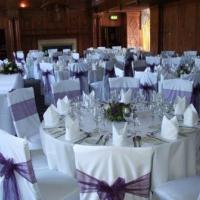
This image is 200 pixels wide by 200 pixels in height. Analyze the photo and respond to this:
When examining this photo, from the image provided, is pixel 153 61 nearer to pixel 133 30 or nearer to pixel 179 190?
pixel 179 190

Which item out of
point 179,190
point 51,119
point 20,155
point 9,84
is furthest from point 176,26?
point 20,155

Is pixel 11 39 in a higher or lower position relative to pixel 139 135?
higher

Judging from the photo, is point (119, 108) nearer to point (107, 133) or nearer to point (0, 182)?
point (107, 133)

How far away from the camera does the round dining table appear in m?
2.54

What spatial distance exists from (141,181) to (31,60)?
8.99 metres

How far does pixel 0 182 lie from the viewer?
2562mm

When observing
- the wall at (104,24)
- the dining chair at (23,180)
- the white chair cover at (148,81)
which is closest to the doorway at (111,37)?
the wall at (104,24)

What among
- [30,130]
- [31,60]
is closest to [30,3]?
[31,60]

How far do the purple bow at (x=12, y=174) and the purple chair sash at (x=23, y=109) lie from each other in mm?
1513

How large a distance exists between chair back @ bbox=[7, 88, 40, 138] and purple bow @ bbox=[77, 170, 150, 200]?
1.78 m

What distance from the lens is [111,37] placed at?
1731cm

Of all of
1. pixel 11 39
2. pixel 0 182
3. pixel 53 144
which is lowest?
pixel 0 182

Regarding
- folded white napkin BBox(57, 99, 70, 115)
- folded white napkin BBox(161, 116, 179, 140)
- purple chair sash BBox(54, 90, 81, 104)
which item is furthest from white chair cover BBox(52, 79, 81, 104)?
folded white napkin BBox(161, 116, 179, 140)

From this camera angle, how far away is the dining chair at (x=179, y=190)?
2.35 metres
